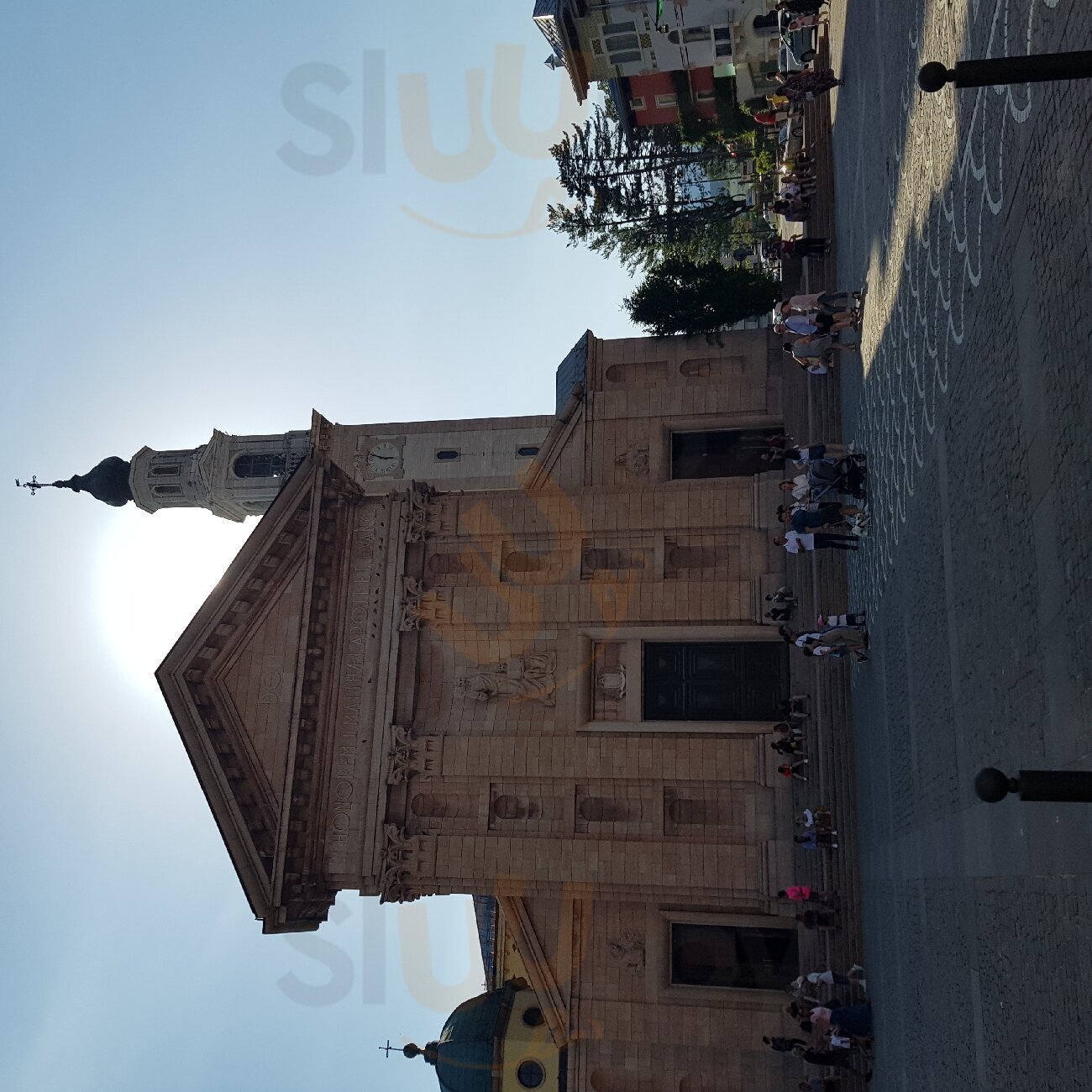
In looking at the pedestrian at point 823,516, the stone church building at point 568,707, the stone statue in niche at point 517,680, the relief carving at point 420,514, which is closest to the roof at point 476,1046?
the stone church building at point 568,707

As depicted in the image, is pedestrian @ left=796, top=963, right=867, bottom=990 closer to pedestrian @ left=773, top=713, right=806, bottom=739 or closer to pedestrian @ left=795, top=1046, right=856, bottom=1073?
pedestrian @ left=795, top=1046, right=856, bottom=1073

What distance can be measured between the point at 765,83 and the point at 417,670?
3259cm

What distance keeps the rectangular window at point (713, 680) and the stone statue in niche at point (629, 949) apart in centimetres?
518

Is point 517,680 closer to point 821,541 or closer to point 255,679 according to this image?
point 255,679

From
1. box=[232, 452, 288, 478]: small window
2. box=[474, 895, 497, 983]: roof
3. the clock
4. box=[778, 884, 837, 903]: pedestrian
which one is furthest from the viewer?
box=[474, 895, 497, 983]: roof

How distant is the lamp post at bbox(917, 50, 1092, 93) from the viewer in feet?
24.9

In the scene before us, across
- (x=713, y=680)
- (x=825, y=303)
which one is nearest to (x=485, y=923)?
(x=713, y=680)

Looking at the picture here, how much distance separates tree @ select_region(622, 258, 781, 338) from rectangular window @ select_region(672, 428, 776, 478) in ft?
9.31

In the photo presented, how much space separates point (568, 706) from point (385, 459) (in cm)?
1049

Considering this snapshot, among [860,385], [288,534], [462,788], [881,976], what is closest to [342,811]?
[462,788]

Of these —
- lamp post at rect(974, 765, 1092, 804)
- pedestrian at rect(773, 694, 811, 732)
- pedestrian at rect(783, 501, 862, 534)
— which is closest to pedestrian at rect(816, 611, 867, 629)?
pedestrian at rect(783, 501, 862, 534)

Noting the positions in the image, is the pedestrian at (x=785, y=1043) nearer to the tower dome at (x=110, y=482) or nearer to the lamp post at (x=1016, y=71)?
the lamp post at (x=1016, y=71)

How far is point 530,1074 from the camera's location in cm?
3150

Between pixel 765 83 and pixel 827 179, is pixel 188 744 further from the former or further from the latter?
pixel 765 83
